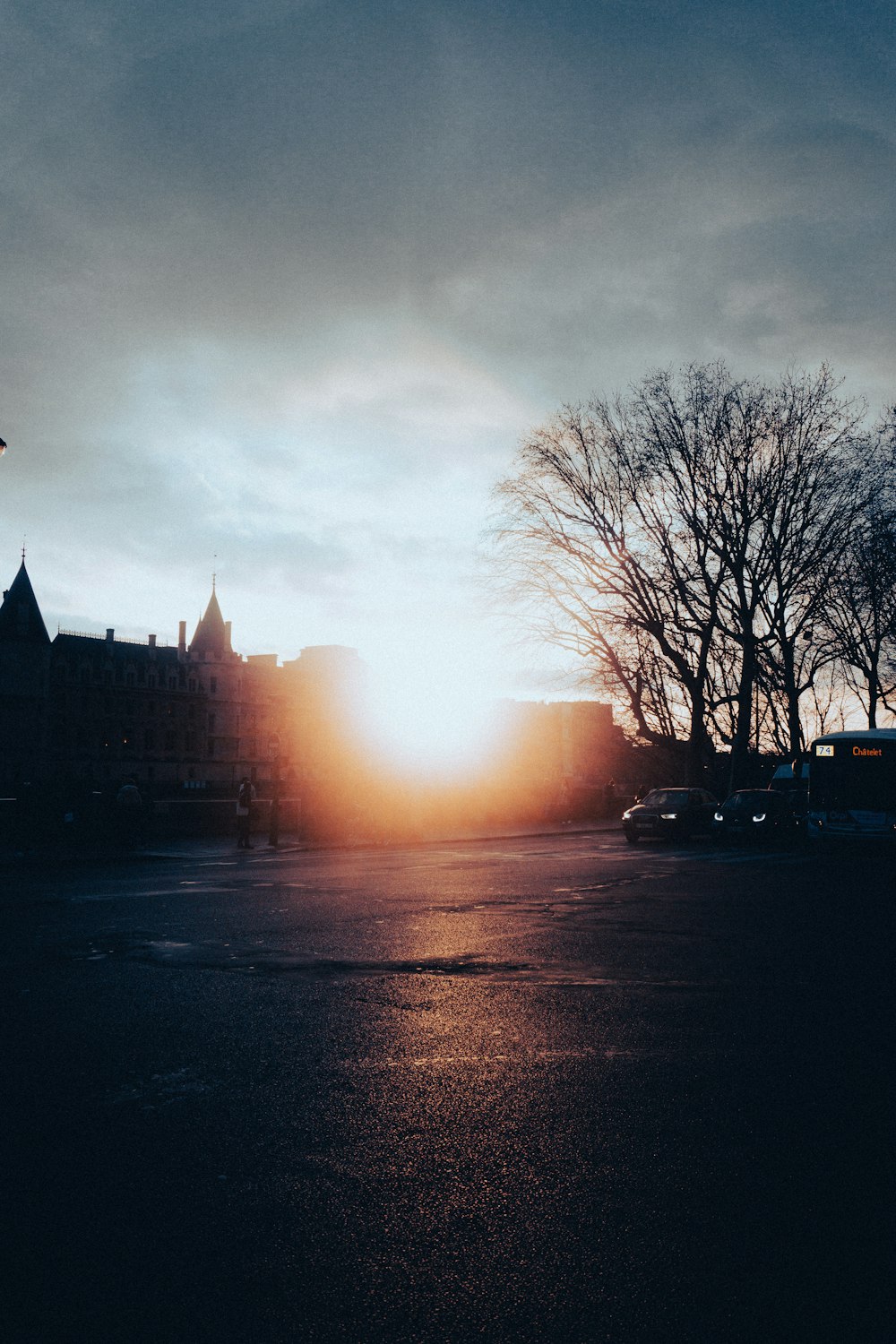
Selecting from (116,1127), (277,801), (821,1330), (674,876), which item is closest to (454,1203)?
(821,1330)

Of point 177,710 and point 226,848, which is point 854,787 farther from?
point 177,710

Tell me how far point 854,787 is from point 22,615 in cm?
7476

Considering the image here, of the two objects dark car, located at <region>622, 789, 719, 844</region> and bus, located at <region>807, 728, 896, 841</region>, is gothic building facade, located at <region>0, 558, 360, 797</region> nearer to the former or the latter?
dark car, located at <region>622, 789, 719, 844</region>

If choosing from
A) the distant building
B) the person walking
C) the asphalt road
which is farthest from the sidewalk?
the distant building

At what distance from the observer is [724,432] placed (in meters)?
37.6

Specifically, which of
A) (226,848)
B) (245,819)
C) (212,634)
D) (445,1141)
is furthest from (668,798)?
(212,634)

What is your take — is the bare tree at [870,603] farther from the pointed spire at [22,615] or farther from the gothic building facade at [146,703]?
the pointed spire at [22,615]

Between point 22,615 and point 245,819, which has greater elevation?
point 22,615

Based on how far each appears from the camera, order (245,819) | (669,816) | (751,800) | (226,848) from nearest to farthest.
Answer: (245,819) < (226,848) < (751,800) < (669,816)

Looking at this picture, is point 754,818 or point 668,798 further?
point 668,798

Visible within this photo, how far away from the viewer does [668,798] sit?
111 feet

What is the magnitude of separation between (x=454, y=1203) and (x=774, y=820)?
30.0 metres

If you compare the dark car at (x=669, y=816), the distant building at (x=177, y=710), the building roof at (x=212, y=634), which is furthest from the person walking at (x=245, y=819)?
the building roof at (x=212, y=634)

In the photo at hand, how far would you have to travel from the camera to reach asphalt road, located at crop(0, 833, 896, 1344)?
10.4ft
